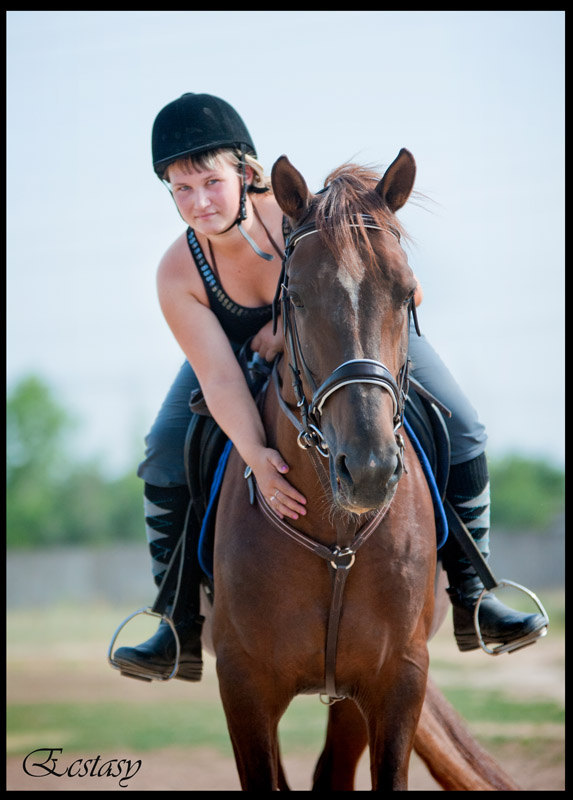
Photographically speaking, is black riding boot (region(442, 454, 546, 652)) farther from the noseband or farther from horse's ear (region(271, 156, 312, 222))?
horse's ear (region(271, 156, 312, 222))

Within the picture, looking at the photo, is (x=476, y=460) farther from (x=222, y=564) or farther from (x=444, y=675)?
(x=444, y=675)

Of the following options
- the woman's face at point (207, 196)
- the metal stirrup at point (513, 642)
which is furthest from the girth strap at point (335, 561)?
the woman's face at point (207, 196)

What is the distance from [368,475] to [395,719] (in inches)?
52.6

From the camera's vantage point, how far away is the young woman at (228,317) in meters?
4.27

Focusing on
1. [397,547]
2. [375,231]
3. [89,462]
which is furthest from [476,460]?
[89,462]

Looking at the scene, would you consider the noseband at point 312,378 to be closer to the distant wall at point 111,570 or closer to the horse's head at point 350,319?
the horse's head at point 350,319

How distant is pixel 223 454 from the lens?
4.48 m

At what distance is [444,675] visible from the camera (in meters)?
17.6

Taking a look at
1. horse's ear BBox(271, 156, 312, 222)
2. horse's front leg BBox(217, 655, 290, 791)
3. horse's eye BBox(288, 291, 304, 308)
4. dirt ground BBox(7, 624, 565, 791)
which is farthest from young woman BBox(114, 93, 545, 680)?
dirt ground BBox(7, 624, 565, 791)

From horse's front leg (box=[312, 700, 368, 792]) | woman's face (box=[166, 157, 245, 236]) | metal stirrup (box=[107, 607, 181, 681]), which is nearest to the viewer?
woman's face (box=[166, 157, 245, 236])

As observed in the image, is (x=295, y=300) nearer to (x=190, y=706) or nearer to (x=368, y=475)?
(x=368, y=475)

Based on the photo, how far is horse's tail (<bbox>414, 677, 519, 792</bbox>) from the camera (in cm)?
535

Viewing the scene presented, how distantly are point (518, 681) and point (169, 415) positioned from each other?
13.3m

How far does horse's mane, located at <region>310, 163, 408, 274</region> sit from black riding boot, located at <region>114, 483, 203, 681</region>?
2.03m
